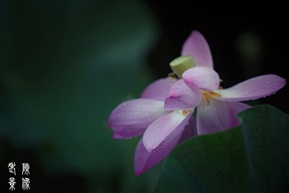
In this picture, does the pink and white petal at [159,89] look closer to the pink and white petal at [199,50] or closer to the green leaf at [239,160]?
the pink and white petal at [199,50]

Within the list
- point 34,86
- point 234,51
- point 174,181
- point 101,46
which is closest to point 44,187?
point 34,86

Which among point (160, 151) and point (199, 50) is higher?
point (199, 50)

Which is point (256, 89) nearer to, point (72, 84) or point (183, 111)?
point (183, 111)

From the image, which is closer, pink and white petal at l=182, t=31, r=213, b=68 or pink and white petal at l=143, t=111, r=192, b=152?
pink and white petal at l=143, t=111, r=192, b=152

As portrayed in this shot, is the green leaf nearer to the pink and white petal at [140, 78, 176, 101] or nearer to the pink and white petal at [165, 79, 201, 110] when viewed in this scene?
the pink and white petal at [165, 79, 201, 110]

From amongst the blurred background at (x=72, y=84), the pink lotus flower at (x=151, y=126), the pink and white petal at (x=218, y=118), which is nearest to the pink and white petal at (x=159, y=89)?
the pink lotus flower at (x=151, y=126)

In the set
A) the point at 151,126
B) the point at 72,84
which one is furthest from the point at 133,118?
the point at 72,84

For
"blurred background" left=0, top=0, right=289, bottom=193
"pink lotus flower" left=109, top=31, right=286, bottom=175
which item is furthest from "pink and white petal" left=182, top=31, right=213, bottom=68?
"blurred background" left=0, top=0, right=289, bottom=193
